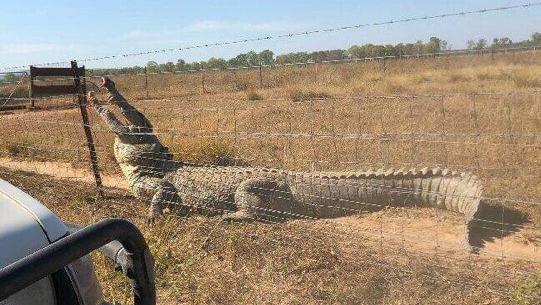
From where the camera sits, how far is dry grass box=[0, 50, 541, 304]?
3.74 m

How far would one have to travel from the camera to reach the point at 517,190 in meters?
5.51

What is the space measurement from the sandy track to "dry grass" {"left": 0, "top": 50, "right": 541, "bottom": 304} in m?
0.16

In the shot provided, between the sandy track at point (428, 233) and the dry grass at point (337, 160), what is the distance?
157 mm

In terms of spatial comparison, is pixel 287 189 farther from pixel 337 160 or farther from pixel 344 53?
pixel 344 53

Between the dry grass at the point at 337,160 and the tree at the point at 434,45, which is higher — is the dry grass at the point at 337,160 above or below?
below

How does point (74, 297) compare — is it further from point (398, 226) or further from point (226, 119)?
point (226, 119)

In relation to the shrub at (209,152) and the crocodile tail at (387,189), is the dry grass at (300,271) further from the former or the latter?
the shrub at (209,152)

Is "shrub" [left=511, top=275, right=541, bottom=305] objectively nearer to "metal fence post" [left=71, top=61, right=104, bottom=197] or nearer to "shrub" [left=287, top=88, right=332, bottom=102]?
"metal fence post" [left=71, top=61, right=104, bottom=197]

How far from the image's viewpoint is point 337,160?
23.8ft

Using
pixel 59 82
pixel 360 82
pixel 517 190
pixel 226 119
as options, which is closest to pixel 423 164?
pixel 517 190

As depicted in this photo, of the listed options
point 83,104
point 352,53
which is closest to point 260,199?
point 83,104

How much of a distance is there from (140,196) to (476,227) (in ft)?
13.4

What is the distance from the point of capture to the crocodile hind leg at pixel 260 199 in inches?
223

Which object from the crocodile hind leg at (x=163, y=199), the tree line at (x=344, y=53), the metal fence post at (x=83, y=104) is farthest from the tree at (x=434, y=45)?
the metal fence post at (x=83, y=104)
